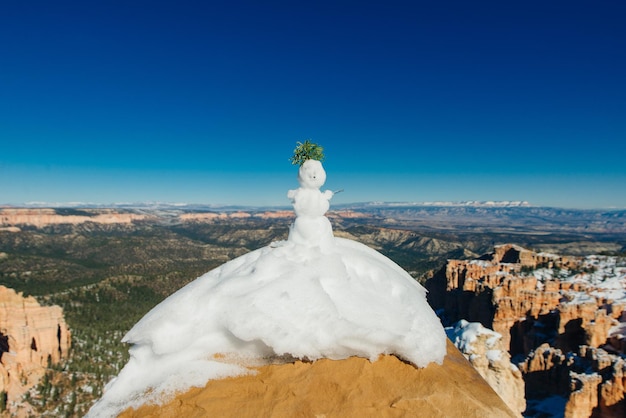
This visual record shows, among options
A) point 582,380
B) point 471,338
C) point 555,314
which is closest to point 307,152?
point 471,338

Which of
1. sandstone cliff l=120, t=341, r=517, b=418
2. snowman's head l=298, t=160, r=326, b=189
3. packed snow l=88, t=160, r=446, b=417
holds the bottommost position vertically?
sandstone cliff l=120, t=341, r=517, b=418

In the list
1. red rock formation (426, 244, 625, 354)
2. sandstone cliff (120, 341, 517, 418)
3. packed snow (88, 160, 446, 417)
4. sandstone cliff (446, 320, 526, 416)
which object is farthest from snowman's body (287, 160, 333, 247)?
red rock formation (426, 244, 625, 354)

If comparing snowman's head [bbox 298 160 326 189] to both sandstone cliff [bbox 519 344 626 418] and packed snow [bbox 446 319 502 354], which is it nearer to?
packed snow [bbox 446 319 502 354]

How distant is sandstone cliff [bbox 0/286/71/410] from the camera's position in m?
47.4

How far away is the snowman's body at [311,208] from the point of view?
21.1ft

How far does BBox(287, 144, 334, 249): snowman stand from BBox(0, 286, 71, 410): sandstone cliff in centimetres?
5382

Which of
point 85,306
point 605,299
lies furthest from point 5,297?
point 605,299

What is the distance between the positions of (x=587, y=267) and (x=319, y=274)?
6243 cm

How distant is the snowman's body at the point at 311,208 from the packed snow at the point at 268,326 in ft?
1.67

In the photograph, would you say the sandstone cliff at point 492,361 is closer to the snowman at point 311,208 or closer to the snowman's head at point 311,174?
the snowman at point 311,208

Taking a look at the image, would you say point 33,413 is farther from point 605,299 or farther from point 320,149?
point 605,299

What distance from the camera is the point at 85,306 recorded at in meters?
92.7

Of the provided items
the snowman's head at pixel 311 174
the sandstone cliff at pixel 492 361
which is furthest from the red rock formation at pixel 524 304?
the snowman's head at pixel 311 174

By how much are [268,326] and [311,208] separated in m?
2.35
